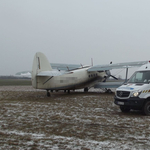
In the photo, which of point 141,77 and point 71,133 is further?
point 141,77

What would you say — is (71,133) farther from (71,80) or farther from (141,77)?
(71,80)

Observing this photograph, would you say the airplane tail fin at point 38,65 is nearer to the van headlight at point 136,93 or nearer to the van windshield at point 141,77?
the van windshield at point 141,77

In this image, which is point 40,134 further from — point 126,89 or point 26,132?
point 126,89

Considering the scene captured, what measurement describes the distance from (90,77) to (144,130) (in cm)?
1446

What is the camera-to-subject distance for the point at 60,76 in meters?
16.9

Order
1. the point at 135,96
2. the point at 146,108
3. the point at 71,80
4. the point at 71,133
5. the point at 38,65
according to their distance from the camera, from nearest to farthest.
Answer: the point at 71,133, the point at 135,96, the point at 146,108, the point at 38,65, the point at 71,80

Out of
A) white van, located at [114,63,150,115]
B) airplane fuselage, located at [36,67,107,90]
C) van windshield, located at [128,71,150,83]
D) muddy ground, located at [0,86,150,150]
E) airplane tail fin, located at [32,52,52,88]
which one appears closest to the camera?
muddy ground, located at [0,86,150,150]

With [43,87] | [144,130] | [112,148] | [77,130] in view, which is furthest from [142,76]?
[43,87]

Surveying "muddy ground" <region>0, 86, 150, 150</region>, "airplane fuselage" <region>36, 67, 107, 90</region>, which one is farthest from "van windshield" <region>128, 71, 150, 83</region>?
"airplane fuselage" <region>36, 67, 107, 90</region>

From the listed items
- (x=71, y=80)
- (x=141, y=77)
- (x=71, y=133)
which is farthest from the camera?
(x=71, y=80)

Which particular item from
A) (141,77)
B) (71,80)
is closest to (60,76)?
(71,80)

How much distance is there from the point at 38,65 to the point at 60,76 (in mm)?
2151

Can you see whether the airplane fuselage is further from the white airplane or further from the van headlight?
the van headlight

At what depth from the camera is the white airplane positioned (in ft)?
50.3
